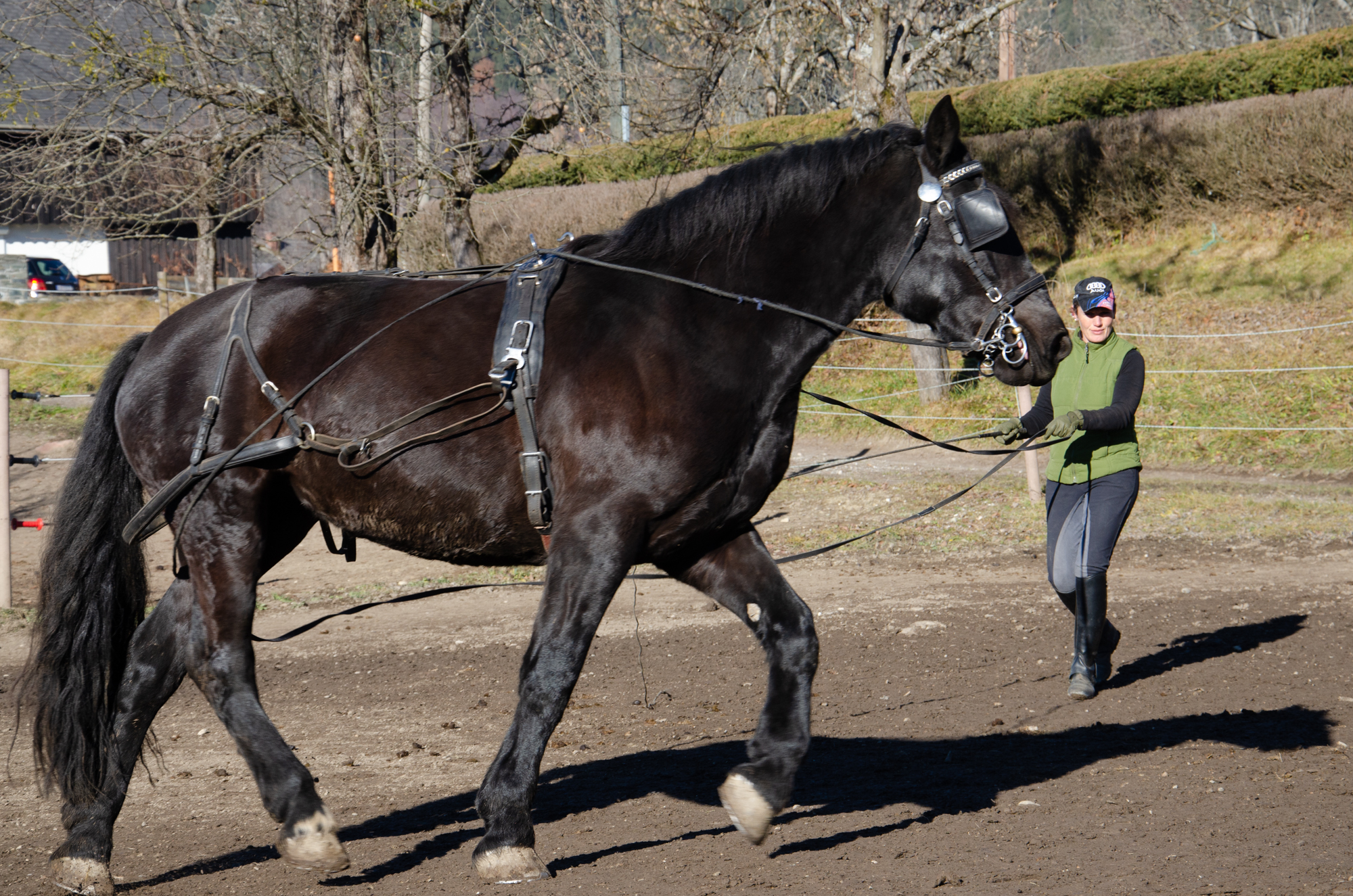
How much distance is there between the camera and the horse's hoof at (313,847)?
3.33 meters

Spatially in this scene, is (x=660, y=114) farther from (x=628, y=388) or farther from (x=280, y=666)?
(x=628, y=388)

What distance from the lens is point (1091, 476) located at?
17.8ft

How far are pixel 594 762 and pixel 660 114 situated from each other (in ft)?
29.3

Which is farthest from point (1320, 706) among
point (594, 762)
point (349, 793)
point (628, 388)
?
point (349, 793)

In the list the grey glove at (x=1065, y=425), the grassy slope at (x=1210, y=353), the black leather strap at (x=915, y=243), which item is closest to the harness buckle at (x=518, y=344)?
the black leather strap at (x=915, y=243)

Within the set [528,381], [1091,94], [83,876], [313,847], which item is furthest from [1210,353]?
[83,876]

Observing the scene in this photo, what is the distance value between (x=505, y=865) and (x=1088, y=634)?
3.16 meters

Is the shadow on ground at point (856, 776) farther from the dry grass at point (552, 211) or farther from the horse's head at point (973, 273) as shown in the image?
the dry grass at point (552, 211)

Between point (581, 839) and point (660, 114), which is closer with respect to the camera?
point (581, 839)

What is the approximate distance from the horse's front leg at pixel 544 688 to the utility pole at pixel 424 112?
8907 mm

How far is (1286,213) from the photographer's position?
51.4 feet

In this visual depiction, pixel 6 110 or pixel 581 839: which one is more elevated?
pixel 6 110

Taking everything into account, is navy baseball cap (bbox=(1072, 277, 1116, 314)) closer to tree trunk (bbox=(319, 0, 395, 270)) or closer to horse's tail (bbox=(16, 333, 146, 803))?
horse's tail (bbox=(16, 333, 146, 803))

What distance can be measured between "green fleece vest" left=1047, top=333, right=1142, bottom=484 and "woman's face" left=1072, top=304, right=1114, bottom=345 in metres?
0.06
